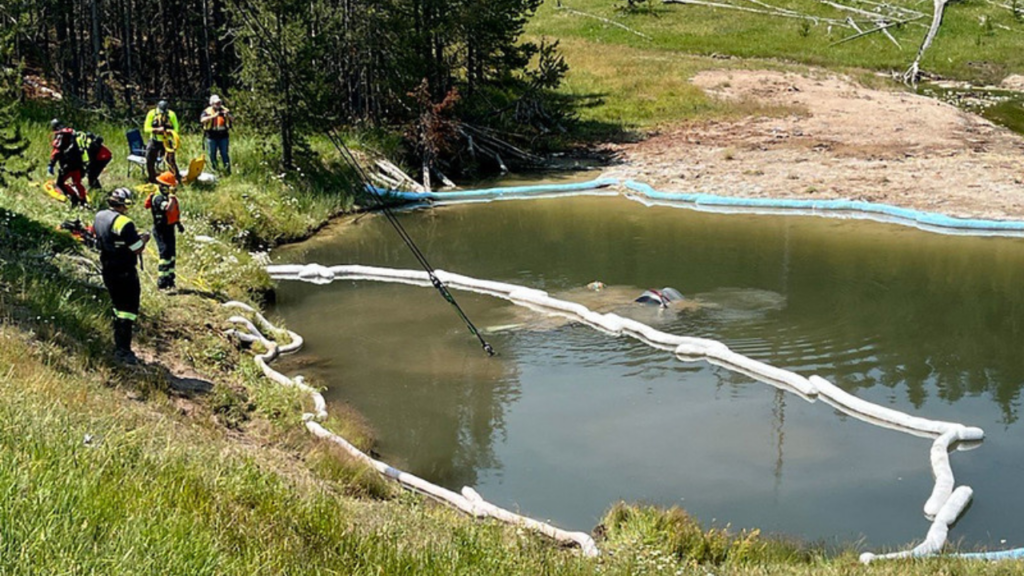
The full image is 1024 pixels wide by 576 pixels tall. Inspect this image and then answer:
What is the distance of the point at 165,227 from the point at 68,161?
15.6 feet

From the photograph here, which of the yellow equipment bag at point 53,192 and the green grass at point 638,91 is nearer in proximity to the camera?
the yellow equipment bag at point 53,192

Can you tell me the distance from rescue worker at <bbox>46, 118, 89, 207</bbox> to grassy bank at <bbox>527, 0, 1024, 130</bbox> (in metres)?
21.7


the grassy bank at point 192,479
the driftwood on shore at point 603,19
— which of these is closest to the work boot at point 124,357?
the grassy bank at point 192,479

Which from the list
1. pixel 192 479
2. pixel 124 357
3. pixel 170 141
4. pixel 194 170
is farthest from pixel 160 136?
pixel 192 479

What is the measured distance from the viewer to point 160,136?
20.9 meters

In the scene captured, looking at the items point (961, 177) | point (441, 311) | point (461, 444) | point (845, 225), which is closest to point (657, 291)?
point (441, 311)

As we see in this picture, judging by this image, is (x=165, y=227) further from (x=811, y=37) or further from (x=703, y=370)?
(x=811, y=37)

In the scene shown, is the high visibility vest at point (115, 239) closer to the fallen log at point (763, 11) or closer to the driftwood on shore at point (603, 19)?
the driftwood on shore at point (603, 19)

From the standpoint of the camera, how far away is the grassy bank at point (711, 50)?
40.0m

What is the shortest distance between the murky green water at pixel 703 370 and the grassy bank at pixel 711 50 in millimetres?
16939

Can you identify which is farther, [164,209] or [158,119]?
[158,119]

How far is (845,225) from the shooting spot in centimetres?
2358

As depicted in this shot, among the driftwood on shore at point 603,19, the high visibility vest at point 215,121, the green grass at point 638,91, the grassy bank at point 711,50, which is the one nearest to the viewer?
the high visibility vest at point 215,121

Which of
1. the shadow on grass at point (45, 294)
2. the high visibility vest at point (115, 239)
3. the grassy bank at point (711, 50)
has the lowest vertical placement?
the shadow on grass at point (45, 294)
